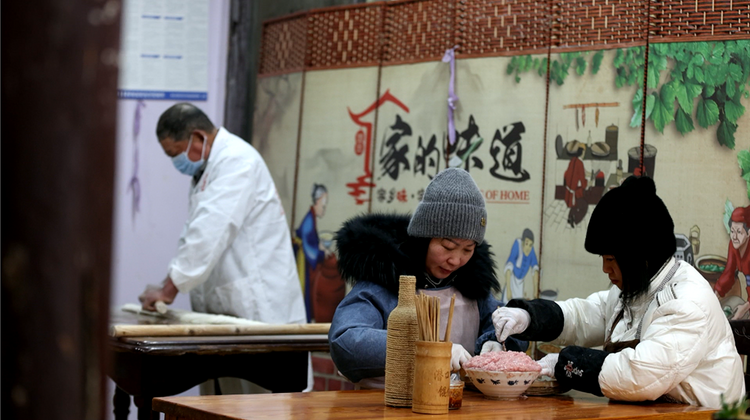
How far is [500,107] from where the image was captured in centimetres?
400

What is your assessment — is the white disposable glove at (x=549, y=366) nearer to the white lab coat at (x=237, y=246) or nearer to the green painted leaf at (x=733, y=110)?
the green painted leaf at (x=733, y=110)

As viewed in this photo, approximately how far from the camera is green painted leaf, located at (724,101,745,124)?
3.31 m

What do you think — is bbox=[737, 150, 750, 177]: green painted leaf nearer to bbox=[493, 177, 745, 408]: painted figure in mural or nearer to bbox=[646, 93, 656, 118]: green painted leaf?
bbox=[646, 93, 656, 118]: green painted leaf

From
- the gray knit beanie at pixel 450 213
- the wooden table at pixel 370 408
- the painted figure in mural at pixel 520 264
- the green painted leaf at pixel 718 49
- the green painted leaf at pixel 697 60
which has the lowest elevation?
the wooden table at pixel 370 408

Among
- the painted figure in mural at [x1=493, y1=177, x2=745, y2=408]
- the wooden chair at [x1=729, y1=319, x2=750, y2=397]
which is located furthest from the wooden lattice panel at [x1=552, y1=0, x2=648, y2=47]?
the painted figure in mural at [x1=493, y1=177, x2=745, y2=408]

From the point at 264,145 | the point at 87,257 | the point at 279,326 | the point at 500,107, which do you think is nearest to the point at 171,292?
the point at 279,326

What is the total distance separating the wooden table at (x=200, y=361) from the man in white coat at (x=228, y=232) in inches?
33.6

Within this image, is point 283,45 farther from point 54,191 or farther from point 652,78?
point 54,191

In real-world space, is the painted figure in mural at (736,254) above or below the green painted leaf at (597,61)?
below

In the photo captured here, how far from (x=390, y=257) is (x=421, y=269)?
0.42ft

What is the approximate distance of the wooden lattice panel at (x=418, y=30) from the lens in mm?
4215

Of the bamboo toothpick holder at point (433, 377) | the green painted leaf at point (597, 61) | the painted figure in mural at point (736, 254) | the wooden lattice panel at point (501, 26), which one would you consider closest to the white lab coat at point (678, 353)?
the bamboo toothpick holder at point (433, 377)

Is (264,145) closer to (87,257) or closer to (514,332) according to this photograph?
(514,332)

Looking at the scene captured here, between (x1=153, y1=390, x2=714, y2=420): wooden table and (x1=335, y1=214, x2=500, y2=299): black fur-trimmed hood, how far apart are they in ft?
1.27
